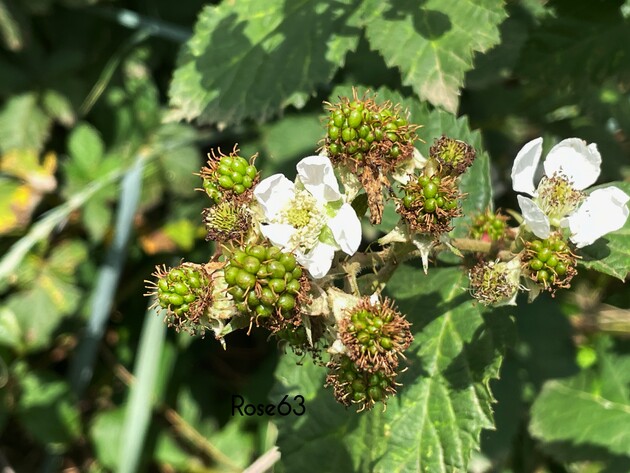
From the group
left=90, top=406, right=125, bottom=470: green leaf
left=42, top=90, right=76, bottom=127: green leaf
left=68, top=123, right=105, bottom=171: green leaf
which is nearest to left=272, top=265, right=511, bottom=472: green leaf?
left=90, top=406, right=125, bottom=470: green leaf

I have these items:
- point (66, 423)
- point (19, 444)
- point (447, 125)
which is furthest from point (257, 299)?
point (19, 444)

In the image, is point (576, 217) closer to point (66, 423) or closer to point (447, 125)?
point (447, 125)

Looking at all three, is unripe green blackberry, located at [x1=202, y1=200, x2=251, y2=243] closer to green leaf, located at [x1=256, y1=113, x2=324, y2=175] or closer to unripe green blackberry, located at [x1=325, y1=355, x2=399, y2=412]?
unripe green blackberry, located at [x1=325, y1=355, x2=399, y2=412]

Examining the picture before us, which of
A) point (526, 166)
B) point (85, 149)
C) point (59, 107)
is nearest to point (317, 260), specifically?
point (526, 166)

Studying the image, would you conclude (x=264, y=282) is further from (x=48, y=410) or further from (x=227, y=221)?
(x=48, y=410)

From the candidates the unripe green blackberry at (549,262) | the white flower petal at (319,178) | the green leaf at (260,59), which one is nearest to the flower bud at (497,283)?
the unripe green blackberry at (549,262)

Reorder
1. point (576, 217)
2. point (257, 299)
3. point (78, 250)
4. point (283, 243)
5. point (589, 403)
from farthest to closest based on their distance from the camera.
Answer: point (78, 250) < point (589, 403) < point (576, 217) < point (283, 243) < point (257, 299)

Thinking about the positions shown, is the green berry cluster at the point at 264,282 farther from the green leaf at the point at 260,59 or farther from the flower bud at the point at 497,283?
the green leaf at the point at 260,59
